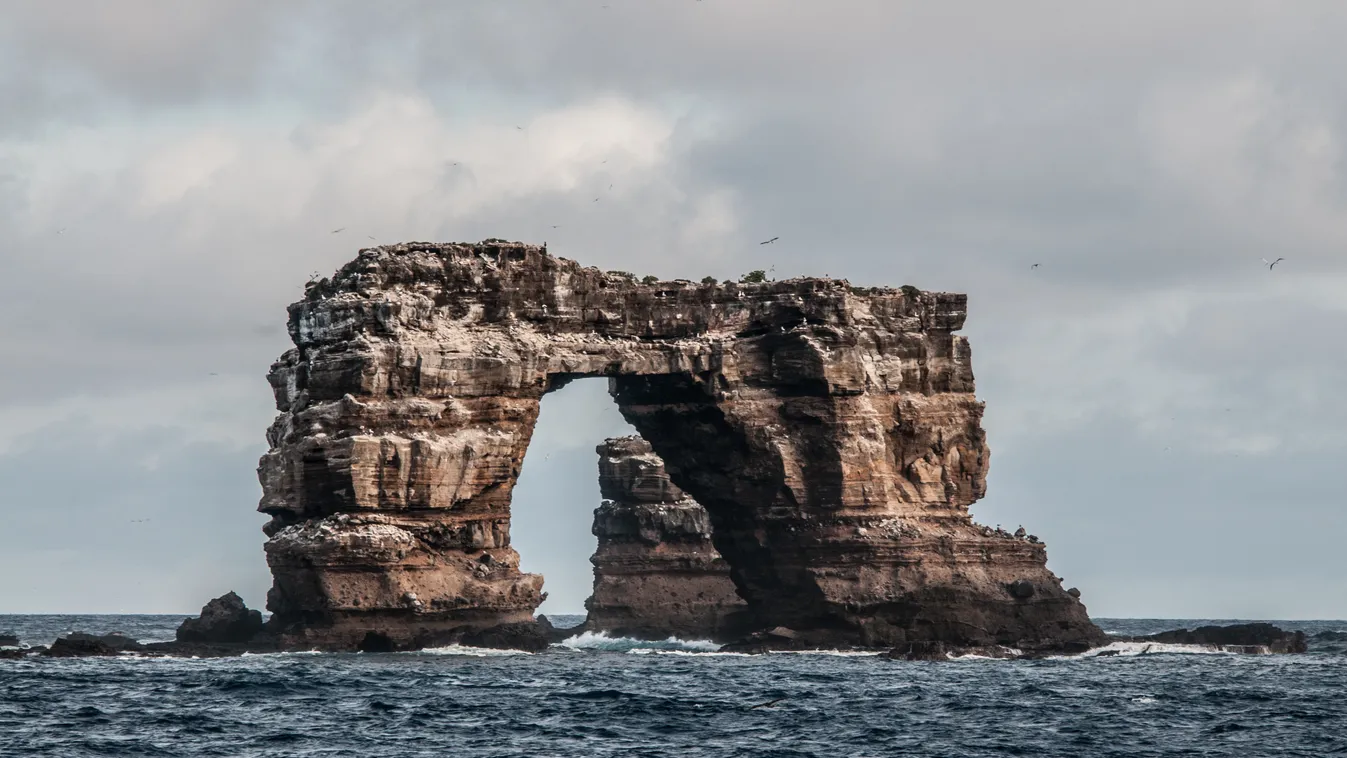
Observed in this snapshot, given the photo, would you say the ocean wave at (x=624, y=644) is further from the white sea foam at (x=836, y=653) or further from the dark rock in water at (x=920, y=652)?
the dark rock in water at (x=920, y=652)

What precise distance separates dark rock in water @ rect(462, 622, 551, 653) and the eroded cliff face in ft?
1.65

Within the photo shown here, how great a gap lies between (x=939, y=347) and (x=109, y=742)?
52.1 metres

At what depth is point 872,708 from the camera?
6650cm

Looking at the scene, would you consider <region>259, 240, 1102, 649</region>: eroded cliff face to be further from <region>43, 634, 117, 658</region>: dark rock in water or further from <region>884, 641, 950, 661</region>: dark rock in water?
<region>43, 634, 117, 658</region>: dark rock in water

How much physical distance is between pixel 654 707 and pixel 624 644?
46253 mm

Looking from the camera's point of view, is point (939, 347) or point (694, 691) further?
point (939, 347)

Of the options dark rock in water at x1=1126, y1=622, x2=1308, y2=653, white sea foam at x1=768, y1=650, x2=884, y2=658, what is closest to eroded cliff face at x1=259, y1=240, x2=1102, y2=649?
white sea foam at x1=768, y1=650, x2=884, y2=658

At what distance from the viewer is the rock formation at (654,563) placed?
11656 cm

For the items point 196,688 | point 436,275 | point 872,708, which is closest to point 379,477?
point 436,275

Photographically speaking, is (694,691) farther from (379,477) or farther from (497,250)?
(497,250)

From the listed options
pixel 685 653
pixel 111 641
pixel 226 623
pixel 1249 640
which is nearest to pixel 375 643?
pixel 226 623

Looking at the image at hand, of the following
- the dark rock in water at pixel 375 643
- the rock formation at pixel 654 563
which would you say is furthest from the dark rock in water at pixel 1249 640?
the dark rock in water at pixel 375 643

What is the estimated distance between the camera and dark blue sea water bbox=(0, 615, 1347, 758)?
5697 cm

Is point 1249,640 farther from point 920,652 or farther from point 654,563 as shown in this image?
point 654,563
